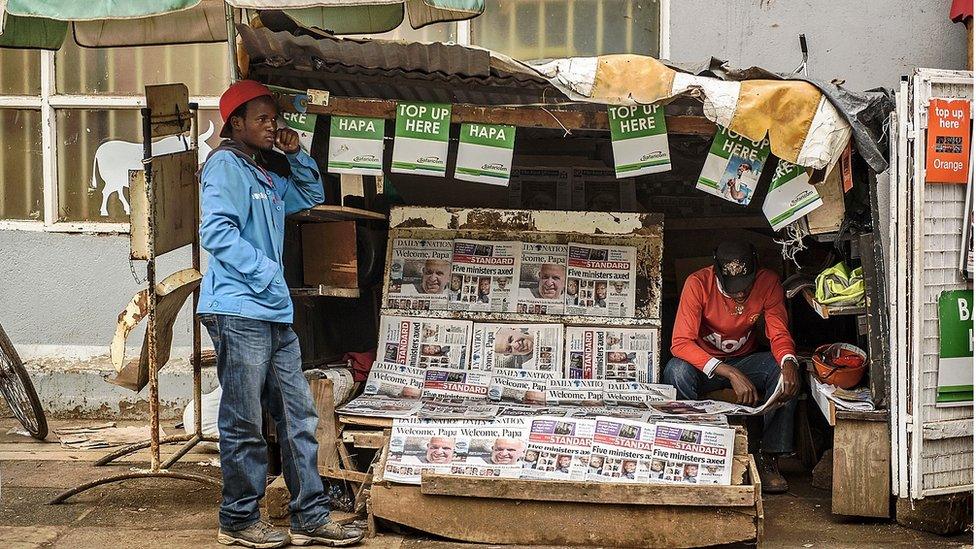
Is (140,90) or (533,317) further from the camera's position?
(140,90)

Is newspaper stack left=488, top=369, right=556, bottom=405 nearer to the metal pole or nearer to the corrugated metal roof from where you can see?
the corrugated metal roof

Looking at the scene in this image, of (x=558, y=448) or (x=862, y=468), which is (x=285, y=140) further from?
(x=862, y=468)

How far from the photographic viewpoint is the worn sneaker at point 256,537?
181 inches

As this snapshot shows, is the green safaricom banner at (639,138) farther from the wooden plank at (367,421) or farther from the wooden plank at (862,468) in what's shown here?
the wooden plank at (367,421)

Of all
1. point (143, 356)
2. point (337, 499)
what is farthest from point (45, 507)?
point (337, 499)

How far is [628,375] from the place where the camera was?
5.68 metres

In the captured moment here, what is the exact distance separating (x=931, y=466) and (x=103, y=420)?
508 centimetres

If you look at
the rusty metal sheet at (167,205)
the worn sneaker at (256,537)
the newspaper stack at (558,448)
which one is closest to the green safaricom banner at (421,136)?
the rusty metal sheet at (167,205)

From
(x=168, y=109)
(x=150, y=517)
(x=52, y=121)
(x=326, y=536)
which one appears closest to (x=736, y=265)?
(x=326, y=536)

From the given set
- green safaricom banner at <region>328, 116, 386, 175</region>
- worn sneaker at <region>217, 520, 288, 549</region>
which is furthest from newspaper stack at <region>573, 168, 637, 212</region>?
worn sneaker at <region>217, 520, 288, 549</region>

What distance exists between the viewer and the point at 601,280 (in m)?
5.93

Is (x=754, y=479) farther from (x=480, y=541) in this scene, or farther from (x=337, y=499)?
(x=337, y=499)

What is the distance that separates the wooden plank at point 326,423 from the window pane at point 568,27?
2812mm

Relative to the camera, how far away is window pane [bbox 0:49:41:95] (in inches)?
284
